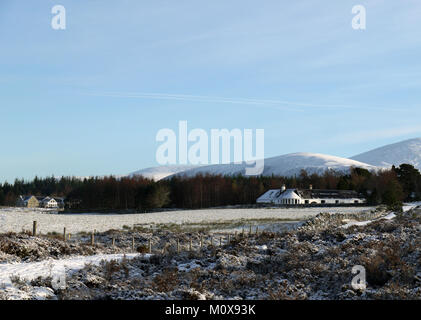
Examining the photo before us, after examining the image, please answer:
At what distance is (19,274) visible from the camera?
19156 millimetres

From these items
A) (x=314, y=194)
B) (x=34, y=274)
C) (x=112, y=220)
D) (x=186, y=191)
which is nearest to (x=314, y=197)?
(x=314, y=194)

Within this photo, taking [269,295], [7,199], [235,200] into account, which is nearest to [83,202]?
[235,200]

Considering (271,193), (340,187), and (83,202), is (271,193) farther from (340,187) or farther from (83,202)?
(83,202)

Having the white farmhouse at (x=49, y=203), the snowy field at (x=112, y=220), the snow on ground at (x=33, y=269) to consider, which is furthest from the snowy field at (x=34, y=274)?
the white farmhouse at (x=49, y=203)

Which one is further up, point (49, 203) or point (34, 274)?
point (34, 274)

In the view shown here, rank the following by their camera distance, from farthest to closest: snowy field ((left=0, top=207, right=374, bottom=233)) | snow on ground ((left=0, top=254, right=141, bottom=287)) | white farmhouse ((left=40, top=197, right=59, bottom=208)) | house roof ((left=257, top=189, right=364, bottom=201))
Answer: white farmhouse ((left=40, top=197, right=59, bottom=208)) → house roof ((left=257, top=189, right=364, bottom=201)) → snowy field ((left=0, top=207, right=374, bottom=233)) → snow on ground ((left=0, top=254, right=141, bottom=287))

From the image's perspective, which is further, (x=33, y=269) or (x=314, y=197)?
(x=314, y=197)

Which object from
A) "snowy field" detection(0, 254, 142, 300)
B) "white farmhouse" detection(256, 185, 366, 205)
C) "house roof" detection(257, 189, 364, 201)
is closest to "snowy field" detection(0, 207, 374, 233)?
"snowy field" detection(0, 254, 142, 300)

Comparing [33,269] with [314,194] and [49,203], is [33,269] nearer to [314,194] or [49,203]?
[314,194]

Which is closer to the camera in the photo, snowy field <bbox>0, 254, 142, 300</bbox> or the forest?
snowy field <bbox>0, 254, 142, 300</bbox>

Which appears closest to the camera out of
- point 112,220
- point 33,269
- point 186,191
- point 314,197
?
point 33,269

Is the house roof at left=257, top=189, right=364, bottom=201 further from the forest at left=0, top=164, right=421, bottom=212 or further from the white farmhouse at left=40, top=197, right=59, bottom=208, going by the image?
the white farmhouse at left=40, top=197, right=59, bottom=208

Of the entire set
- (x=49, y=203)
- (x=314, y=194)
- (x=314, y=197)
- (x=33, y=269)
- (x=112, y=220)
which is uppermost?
(x=314, y=194)

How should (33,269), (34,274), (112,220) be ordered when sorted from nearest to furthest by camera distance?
(34,274) < (33,269) < (112,220)
